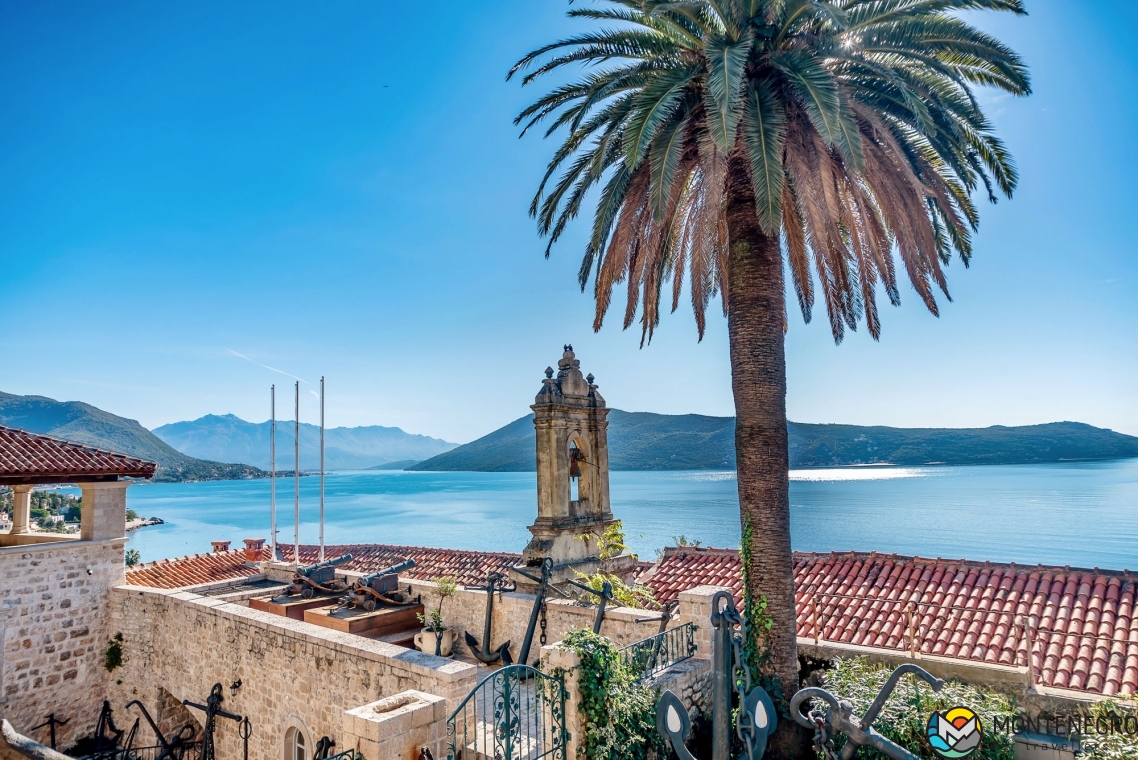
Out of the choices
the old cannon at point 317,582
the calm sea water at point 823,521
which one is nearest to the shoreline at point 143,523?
the calm sea water at point 823,521

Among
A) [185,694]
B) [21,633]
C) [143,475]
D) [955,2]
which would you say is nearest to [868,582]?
[955,2]

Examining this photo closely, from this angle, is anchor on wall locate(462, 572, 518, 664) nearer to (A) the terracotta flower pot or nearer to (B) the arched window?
(A) the terracotta flower pot

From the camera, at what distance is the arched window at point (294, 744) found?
9469 mm

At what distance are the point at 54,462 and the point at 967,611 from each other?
17232mm

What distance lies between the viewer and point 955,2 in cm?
726

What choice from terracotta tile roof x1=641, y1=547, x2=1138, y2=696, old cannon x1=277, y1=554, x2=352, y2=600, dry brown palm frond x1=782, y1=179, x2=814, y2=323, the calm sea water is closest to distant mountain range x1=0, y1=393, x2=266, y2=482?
the calm sea water

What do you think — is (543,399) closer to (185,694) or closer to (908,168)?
(908,168)

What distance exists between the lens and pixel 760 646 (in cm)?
782

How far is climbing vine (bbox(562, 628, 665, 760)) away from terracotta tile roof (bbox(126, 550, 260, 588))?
50.4 ft

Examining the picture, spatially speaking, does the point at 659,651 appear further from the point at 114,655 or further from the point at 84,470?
the point at 114,655

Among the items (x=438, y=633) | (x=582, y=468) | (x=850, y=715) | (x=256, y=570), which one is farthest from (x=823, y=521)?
(x=850, y=715)

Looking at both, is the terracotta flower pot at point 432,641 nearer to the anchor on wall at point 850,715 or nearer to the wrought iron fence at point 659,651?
→ the wrought iron fence at point 659,651

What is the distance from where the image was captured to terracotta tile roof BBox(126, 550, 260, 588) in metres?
18.8

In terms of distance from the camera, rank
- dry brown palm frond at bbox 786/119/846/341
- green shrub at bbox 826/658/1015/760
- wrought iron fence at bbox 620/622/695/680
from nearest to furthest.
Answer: green shrub at bbox 826/658/1015/760, wrought iron fence at bbox 620/622/695/680, dry brown palm frond at bbox 786/119/846/341
